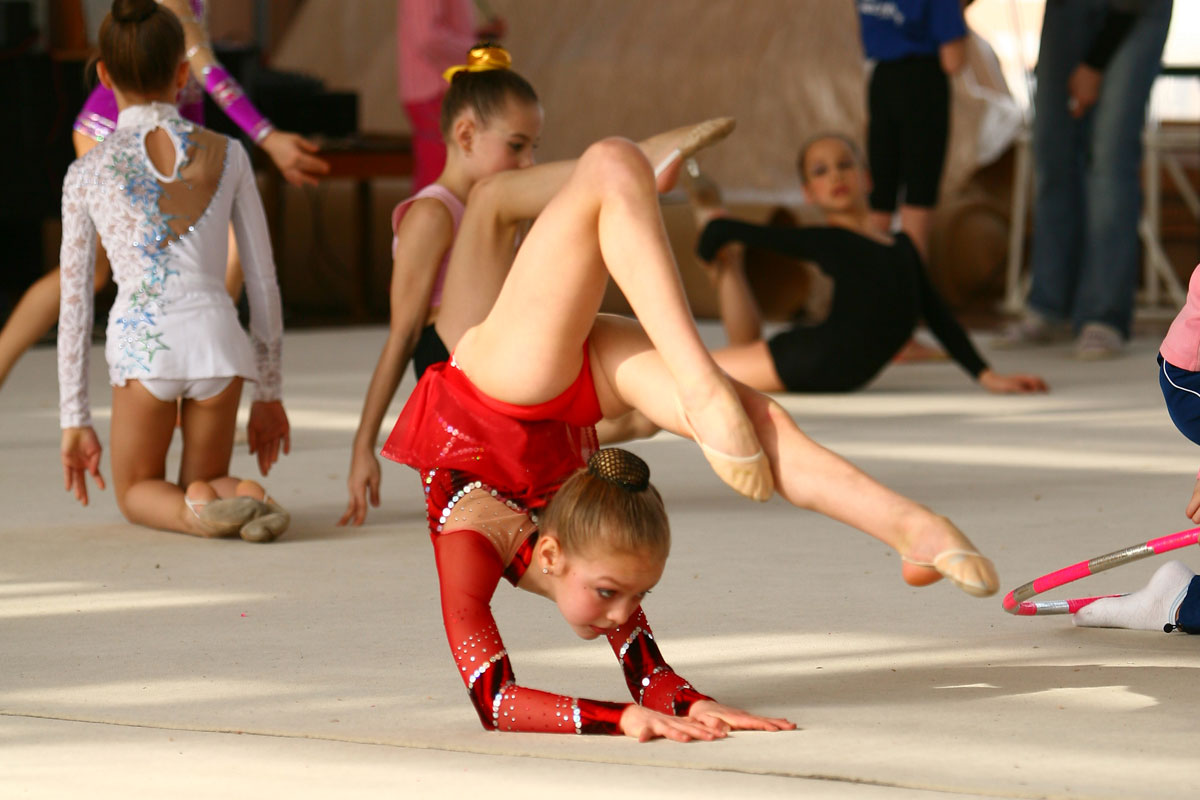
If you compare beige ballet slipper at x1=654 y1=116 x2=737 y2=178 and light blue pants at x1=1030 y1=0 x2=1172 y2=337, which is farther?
light blue pants at x1=1030 y1=0 x2=1172 y2=337

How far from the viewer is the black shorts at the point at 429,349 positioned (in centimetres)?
229

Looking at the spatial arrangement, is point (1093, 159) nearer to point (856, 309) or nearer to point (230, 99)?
point (856, 309)

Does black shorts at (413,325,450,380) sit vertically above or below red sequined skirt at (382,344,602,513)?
below

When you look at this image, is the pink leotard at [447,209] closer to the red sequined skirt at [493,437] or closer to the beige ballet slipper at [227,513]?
the beige ballet slipper at [227,513]

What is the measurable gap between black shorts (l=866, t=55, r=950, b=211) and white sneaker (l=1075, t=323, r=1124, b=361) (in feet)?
1.98

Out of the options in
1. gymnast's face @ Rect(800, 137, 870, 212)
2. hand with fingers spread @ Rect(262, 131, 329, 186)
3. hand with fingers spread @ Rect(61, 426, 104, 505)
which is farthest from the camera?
gymnast's face @ Rect(800, 137, 870, 212)

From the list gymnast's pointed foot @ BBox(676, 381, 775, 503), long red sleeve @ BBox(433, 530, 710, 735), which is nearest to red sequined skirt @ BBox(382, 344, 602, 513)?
long red sleeve @ BBox(433, 530, 710, 735)

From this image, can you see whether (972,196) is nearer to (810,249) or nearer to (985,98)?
(985,98)

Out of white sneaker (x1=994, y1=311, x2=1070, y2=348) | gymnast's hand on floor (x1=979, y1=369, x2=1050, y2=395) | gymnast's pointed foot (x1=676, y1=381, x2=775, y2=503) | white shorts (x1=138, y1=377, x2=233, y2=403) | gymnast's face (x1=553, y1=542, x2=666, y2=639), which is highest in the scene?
gymnast's pointed foot (x1=676, y1=381, x2=775, y2=503)

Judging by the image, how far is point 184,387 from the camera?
229 centimetres

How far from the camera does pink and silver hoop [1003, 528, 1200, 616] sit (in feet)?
5.01

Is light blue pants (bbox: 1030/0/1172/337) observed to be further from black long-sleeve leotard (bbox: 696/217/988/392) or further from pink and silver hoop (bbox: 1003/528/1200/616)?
pink and silver hoop (bbox: 1003/528/1200/616)

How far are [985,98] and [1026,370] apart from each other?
2327 mm

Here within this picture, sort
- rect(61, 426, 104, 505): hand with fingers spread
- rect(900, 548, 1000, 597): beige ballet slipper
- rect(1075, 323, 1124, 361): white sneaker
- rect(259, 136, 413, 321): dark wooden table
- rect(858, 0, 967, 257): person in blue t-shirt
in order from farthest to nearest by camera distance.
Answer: rect(259, 136, 413, 321): dark wooden table, rect(1075, 323, 1124, 361): white sneaker, rect(858, 0, 967, 257): person in blue t-shirt, rect(61, 426, 104, 505): hand with fingers spread, rect(900, 548, 1000, 597): beige ballet slipper
